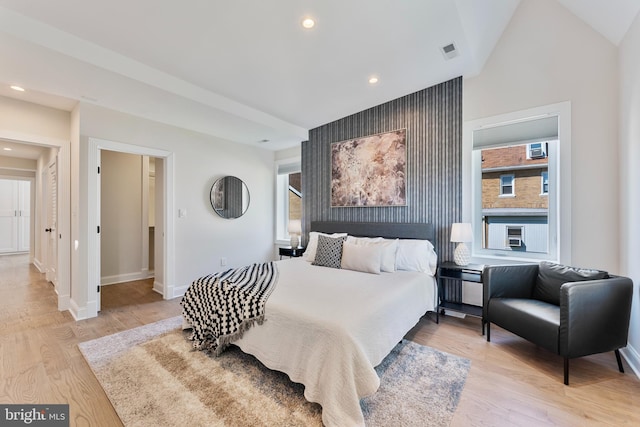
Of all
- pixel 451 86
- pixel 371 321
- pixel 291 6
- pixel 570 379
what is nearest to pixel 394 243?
pixel 371 321

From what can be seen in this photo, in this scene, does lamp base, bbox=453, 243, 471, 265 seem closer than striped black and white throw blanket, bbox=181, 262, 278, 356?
No

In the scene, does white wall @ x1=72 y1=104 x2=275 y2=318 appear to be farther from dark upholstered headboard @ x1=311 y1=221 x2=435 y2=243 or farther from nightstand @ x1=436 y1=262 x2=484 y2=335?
nightstand @ x1=436 y1=262 x2=484 y2=335

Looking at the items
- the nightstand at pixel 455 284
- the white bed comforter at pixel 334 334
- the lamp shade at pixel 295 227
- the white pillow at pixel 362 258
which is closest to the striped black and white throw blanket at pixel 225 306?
the white bed comforter at pixel 334 334

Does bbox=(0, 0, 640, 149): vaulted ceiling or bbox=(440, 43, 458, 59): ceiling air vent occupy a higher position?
bbox=(440, 43, 458, 59): ceiling air vent

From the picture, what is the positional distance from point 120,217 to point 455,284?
220 inches

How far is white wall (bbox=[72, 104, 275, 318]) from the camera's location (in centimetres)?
331

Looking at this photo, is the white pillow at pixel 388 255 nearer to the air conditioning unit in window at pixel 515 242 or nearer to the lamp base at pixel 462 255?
the lamp base at pixel 462 255

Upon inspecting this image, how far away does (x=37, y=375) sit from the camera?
204 cm

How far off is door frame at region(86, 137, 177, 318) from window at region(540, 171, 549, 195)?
15.7 feet

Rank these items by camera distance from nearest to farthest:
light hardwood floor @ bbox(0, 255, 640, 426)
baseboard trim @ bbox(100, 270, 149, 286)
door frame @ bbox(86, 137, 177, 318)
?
light hardwood floor @ bbox(0, 255, 640, 426) < door frame @ bbox(86, 137, 177, 318) < baseboard trim @ bbox(100, 270, 149, 286)

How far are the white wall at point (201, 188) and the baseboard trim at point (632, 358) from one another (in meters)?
4.86

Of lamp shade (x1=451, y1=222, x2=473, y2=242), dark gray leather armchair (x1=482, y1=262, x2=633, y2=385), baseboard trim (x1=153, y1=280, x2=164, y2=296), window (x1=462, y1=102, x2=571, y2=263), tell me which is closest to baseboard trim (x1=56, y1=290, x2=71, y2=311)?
baseboard trim (x1=153, y1=280, x2=164, y2=296)

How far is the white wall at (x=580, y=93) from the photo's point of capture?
2.54 m

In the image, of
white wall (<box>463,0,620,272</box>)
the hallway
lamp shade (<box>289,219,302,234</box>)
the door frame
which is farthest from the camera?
lamp shade (<box>289,219,302,234</box>)
